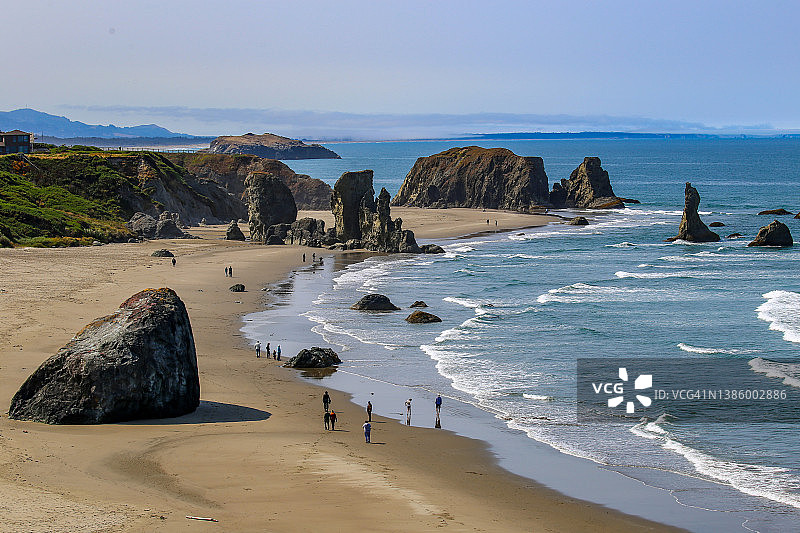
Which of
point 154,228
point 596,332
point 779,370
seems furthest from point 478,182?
point 779,370

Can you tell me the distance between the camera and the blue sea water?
24.1 m

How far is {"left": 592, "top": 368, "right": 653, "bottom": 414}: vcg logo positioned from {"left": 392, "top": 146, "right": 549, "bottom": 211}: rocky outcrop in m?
101

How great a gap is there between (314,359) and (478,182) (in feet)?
347

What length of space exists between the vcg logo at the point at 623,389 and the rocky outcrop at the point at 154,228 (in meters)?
64.3

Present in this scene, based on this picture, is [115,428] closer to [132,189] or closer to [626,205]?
[132,189]

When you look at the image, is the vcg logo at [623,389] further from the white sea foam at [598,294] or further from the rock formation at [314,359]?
the white sea foam at [598,294]

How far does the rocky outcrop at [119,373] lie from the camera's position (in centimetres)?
2411

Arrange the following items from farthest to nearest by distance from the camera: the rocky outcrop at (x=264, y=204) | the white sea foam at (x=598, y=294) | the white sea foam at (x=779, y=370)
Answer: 1. the rocky outcrop at (x=264, y=204)
2. the white sea foam at (x=598, y=294)
3. the white sea foam at (x=779, y=370)

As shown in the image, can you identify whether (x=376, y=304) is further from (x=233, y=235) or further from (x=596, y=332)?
(x=233, y=235)

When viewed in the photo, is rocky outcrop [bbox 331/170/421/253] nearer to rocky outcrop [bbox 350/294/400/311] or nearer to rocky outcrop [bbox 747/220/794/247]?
rocky outcrop [bbox 350/294/400/311]

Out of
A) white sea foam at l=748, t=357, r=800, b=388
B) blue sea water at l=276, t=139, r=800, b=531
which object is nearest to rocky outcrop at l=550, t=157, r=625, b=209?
blue sea water at l=276, t=139, r=800, b=531

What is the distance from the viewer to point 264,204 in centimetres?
8888

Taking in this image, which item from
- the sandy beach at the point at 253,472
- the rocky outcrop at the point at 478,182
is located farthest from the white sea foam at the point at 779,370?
the rocky outcrop at the point at 478,182

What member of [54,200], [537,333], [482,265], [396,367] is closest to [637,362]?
[537,333]
